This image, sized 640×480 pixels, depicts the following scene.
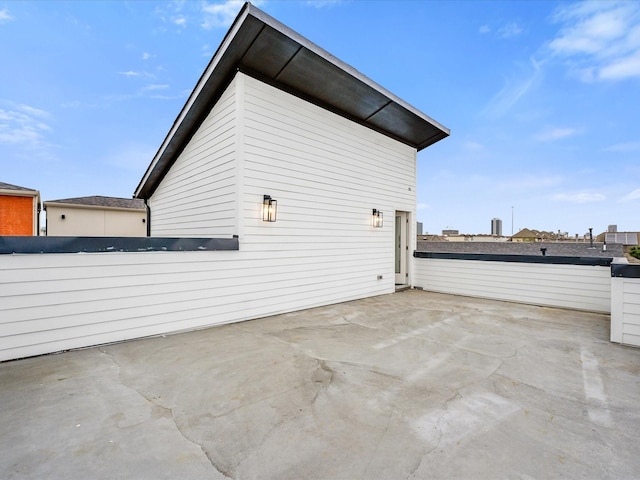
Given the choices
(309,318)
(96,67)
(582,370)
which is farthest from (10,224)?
(582,370)

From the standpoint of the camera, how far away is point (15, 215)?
29.0 ft

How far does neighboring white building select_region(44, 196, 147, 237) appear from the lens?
11.3 metres

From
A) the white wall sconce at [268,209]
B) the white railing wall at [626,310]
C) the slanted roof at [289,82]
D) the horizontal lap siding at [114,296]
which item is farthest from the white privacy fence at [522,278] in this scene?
the horizontal lap siding at [114,296]

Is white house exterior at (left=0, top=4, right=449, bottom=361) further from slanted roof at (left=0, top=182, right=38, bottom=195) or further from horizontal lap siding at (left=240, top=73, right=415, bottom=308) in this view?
slanted roof at (left=0, top=182, right=38, bottom=195)

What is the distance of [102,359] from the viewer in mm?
2766

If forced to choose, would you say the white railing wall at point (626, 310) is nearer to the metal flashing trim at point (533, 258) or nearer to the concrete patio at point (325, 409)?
the concrete patio at point (325, 409)

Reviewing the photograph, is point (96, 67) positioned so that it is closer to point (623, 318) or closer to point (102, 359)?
point (102, 359)

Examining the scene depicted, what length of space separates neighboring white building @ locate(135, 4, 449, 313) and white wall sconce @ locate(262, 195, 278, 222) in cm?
7

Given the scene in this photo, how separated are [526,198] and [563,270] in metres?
20.2

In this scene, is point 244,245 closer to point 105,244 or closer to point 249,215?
point 249,215

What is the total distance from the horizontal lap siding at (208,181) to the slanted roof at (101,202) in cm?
723

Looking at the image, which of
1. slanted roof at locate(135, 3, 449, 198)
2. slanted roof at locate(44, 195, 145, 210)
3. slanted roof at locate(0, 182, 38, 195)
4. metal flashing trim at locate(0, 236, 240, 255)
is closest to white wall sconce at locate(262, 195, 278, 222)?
metal flashing trim at locate(0, 236, 240, 255)

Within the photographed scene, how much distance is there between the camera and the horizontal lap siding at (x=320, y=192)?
450cm

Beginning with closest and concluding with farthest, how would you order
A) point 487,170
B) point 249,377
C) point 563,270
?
point 249,377 < point 563,270 < point 487,170
